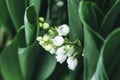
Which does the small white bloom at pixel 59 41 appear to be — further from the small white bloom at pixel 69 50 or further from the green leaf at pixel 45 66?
the green leaf at pixel 45 66

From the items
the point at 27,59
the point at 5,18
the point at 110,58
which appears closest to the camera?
the point at 110,58

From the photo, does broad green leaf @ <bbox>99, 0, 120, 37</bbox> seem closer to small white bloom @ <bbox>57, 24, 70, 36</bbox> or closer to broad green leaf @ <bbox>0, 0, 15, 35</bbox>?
small white bloom @ <bbox>57, 24, 70, 36</bbox>

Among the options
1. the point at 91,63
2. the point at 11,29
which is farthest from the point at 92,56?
the point at 11,29

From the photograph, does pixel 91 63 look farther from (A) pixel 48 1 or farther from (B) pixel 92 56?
(A) pixel 48 1

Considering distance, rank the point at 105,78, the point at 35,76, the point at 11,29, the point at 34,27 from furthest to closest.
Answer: the point at 11,29, the point at 35,76, the point at 34,27, the point at 105,78

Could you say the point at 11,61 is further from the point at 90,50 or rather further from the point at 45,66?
the point at 90,50

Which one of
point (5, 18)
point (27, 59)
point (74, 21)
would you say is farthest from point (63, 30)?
point (5, 18)

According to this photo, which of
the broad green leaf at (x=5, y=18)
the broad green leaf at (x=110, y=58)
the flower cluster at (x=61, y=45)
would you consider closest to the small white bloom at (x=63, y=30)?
the flower cluster at (x=61, y=45)
